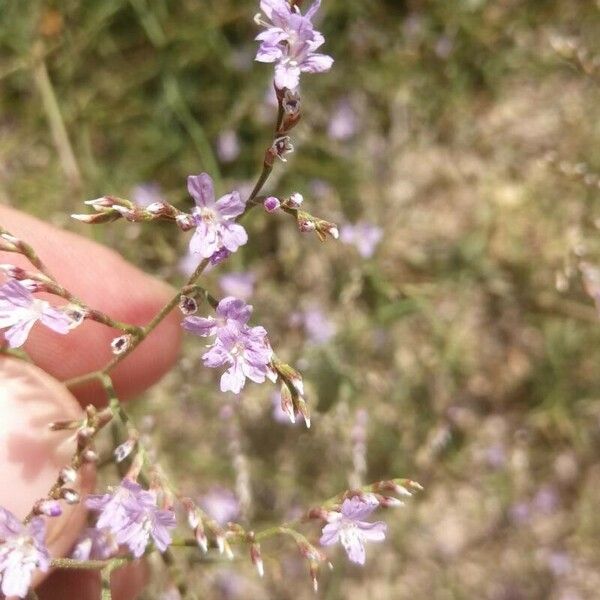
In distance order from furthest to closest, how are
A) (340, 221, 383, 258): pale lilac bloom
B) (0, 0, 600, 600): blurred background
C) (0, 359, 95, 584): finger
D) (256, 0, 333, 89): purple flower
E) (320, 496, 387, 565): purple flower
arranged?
(0, 0, 600, 600): blurred background, (340, 221, 383, 258): pale lilac bloom, (0, 359, 95, 584): finger, (320, 496, 387, 565): purple flower, (256, 0, 333, 89): purple flower

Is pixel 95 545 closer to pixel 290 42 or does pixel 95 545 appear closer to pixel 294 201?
pixel 294 201

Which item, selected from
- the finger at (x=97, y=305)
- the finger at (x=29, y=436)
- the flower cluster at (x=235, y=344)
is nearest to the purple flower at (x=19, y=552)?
the finger at (x=29, y=436)

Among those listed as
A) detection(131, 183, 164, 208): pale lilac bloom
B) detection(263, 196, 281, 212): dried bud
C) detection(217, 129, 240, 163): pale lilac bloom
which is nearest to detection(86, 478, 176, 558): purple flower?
detection(263, 196, 281, 212): dried bud

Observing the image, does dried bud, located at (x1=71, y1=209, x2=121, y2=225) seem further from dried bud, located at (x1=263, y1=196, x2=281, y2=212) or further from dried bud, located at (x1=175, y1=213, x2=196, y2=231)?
dried bud, located at (x1=263, y1=196, x2=281, y2=212)

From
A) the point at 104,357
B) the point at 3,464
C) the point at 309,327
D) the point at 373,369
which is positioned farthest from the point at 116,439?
the point at 373,369

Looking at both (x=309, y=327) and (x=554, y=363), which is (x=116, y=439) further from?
(x=554, y=363)

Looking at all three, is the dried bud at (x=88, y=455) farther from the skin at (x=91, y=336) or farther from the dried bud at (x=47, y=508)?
the skin at (x=91, y=336)
